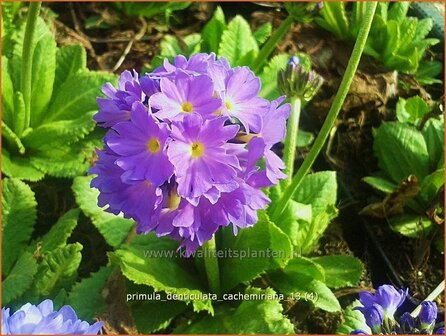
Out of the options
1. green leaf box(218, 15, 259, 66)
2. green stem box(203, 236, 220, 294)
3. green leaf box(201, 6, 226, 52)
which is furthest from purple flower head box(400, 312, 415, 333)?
green leaf box(201, 6, 226, 52)

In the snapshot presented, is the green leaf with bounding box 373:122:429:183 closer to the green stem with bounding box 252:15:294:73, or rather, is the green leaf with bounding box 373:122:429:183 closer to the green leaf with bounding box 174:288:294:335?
the green stem with bounding box 252:15:294:73

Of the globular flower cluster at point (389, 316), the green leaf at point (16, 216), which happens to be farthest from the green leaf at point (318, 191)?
the green leaf at point (16, 216)

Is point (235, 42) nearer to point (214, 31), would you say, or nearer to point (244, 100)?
point (214, 31)

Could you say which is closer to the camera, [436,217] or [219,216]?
[219,216]

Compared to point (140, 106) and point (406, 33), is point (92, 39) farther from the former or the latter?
point (140, 106)

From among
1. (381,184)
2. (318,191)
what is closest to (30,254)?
(318,191)

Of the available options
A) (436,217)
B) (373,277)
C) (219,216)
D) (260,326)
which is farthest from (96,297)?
(436,217)
